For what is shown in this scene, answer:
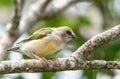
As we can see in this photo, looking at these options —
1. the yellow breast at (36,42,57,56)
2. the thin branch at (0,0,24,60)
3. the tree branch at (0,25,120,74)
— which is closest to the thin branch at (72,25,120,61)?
the tree branch at (0,25,120,74)

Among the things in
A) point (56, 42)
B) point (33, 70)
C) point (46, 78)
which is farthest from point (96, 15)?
point (33, 70)

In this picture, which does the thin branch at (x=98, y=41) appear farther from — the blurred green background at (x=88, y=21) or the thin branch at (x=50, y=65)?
the blurred green background at (x=88, y=21)

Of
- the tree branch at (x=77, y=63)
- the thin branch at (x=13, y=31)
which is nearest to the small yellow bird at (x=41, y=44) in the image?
the tree branch at (x=77, y=63)

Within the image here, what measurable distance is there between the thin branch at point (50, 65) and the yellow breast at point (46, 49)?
0.71ft

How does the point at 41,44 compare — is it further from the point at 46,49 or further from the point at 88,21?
the point at 88,21

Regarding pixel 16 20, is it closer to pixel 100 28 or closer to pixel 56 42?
pixel 56 42

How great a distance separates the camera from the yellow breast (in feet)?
13.2

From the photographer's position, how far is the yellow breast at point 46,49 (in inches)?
158

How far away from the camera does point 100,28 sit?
242 inches

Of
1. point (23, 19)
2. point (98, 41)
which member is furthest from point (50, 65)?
point (23, 19)

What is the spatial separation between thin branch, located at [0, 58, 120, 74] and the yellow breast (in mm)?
215

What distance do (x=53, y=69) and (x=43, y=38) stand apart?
0.43 metres

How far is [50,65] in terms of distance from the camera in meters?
3.78

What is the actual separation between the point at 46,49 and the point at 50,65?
0.91 feet
